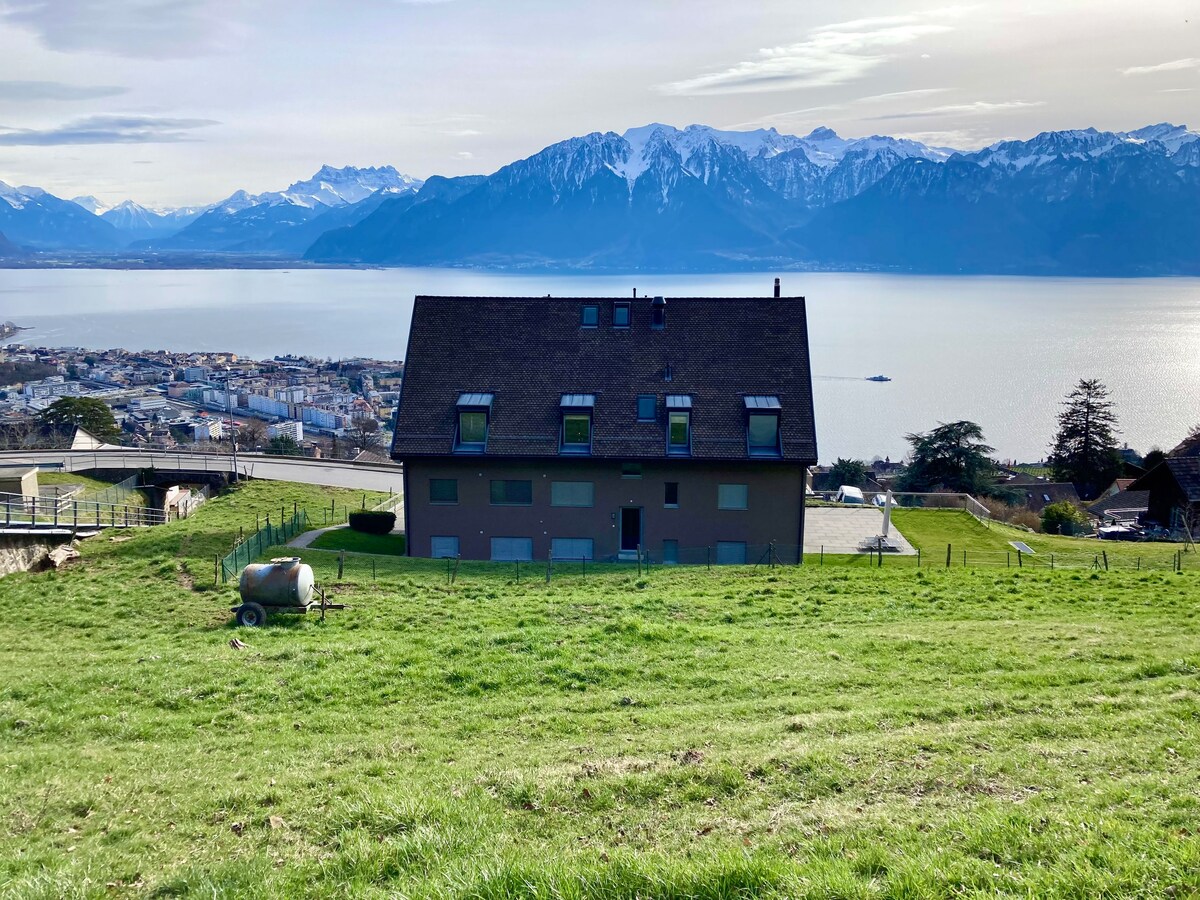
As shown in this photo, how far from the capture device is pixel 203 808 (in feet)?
37.2

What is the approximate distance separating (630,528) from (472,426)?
7138 millimetres

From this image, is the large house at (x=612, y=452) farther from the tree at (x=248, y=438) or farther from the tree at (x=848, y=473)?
the tree at (x=248, y=438)

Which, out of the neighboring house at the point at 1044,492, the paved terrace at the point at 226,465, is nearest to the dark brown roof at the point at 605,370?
the paved terrace at the point at 226,465

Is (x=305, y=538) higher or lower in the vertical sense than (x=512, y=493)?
lower

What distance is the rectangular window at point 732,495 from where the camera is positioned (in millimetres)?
35250

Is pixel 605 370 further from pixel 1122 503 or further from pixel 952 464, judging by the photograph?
pixel 1122 503

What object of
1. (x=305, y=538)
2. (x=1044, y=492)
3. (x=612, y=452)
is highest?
(x=612, y=452)

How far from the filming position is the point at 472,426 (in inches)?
1405

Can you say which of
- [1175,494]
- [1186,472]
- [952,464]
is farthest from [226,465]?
[1175,494]

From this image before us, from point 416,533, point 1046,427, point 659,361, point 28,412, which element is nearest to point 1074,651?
point 659,361

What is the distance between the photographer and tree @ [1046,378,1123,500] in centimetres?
7538

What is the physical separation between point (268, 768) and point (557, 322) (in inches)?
1078

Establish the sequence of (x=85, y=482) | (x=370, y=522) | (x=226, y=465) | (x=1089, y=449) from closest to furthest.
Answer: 1. (x=370, y=522)
2. (x=85, y=482)
3. (x=226, y=465)
4. (x=1089, y=449)

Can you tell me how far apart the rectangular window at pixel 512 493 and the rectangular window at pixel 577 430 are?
2.20m
